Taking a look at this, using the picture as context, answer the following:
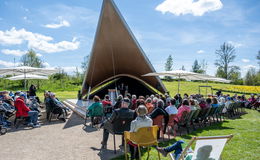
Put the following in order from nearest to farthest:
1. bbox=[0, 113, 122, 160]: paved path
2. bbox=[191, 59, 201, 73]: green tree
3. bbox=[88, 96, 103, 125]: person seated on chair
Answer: bbox=[0, 113, 122, 160]: paved path < bbox=[88, 96, 103, 125]: person seated on chair < bbox=[191, 59, 201, 73]: green tree

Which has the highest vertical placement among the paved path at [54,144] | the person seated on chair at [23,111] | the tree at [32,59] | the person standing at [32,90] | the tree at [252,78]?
the tree at [32,59]

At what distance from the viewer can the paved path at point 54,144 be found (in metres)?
4.11

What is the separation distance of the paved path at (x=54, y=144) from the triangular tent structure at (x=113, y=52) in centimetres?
673

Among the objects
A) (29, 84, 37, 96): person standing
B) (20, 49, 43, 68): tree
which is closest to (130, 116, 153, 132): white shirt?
(29, 84, 37, 96): person standing

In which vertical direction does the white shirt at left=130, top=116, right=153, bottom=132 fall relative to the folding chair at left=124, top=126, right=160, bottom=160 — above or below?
above

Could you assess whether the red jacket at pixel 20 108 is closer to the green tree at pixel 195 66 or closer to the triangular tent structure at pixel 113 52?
the triangular tent structure at pixel 113 52

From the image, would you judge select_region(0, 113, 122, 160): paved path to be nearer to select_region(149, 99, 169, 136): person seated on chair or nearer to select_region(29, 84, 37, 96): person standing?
select_region(149, 99, 169, 136): person seated on chair

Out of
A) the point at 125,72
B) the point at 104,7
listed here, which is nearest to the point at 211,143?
the point at 104,7

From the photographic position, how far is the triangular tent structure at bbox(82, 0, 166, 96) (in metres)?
10.9

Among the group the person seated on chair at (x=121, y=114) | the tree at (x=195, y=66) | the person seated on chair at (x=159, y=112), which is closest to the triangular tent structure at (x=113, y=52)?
Result: the person seated on chair at (x=159, y=112)

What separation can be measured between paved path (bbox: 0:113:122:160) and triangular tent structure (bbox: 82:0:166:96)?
673 centimetres

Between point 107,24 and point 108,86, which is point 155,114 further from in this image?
point 108,86

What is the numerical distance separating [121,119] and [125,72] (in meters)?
13.6

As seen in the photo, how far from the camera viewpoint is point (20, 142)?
5.04 m
